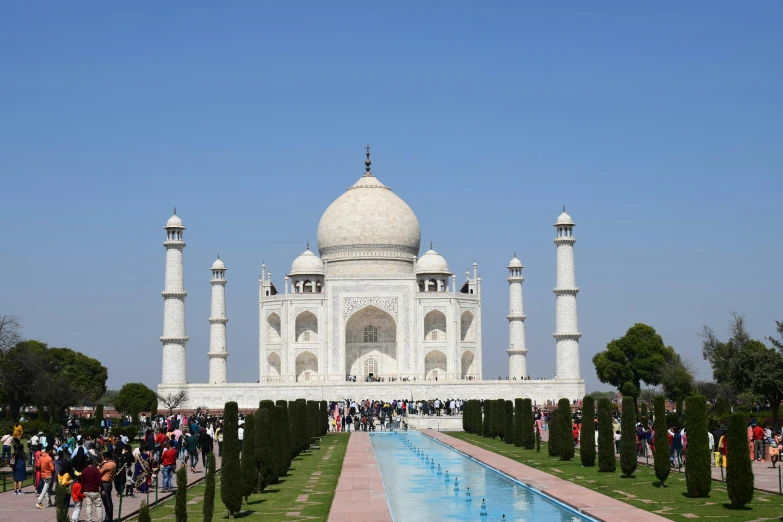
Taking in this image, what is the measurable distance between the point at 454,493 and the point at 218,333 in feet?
95.3

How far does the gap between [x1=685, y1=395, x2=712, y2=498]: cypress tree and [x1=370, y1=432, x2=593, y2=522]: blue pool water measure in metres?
1.77

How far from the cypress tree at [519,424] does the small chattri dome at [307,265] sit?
21.4 meters

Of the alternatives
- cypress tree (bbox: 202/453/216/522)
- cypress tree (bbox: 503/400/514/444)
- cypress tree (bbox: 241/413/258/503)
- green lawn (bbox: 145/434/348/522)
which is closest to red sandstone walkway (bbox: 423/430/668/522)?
green lawn (bbox: 145/434/348/522)

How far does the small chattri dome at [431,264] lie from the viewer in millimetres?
45781

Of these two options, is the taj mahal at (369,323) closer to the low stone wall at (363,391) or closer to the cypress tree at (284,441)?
the low stone wall at (363,391)

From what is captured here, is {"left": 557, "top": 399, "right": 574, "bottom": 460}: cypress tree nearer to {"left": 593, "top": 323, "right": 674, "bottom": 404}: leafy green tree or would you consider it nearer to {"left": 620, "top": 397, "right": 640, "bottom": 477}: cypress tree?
{"left": 620, "top": 397, "right": 640, "bottom": 477}: cypress tree

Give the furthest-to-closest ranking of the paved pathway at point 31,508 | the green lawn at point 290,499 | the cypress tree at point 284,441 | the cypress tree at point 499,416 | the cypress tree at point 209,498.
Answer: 1. the cypress tree at point 499,416
2. the cypress tree at point 284,441
3. the green lawn at point 290,499
4. the paved pathway at point 31,508
5. the cypress tree at point 209,498

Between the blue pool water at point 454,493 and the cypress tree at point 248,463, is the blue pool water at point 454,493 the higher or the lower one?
the lower one

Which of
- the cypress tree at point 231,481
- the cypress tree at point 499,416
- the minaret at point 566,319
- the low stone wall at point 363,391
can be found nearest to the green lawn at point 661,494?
the cypress tree at point 231,481

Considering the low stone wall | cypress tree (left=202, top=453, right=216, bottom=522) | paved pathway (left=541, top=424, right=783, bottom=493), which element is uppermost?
the low stone wall

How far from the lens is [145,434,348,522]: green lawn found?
44.8 feet

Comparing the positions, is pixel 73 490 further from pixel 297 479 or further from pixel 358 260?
pixel 358 260

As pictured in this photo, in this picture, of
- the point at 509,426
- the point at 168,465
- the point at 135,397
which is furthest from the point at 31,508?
the point at 135,397

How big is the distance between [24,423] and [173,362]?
14.4 m
